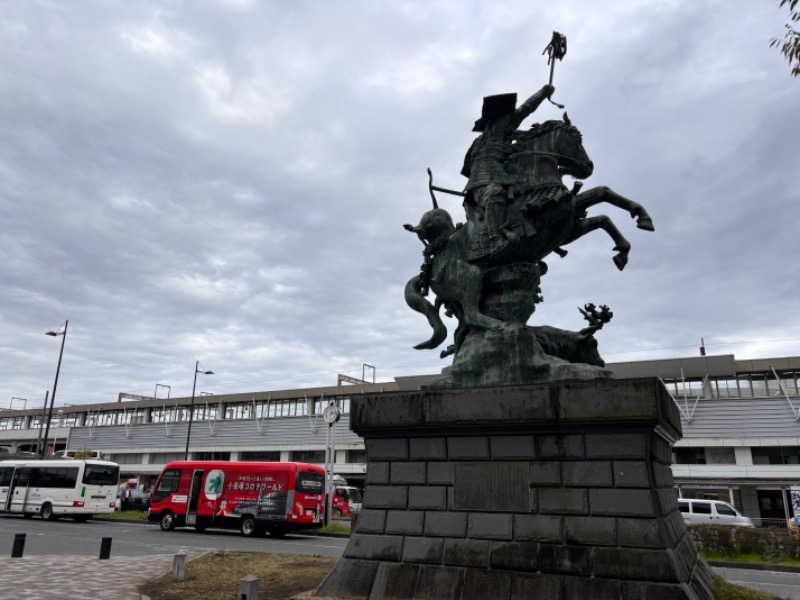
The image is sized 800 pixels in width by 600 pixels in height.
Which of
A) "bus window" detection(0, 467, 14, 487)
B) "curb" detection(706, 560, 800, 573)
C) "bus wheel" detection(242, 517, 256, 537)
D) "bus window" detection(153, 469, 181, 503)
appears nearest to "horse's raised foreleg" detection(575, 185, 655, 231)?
"curb" detection(706, 560, 800, 573)

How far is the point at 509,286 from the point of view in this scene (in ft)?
28.1

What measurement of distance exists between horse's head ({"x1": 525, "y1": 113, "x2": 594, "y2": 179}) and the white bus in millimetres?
26665

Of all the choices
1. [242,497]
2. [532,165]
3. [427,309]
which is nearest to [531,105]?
[532,165]

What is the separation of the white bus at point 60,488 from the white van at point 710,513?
24.9 m

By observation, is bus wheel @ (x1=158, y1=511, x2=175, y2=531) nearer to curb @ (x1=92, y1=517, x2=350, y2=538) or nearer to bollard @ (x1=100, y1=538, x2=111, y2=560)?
curb @ (x1=92, y1=517, x2=350, y2=538)

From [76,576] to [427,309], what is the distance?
26.0 ft

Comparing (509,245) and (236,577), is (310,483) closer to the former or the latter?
(236,577)

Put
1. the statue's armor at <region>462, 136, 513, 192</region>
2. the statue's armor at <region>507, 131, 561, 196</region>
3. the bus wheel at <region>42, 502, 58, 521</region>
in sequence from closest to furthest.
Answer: the statue's armor at <region>507, 131, 561, 196</region> → the statue's armor at <region>462, 136, 513, 192</region> → the bus wheel at <region>42, 502, 58, 521</region>

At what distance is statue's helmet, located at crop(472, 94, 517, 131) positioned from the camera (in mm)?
9219

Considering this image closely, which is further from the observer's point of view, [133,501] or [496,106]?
[133,501]

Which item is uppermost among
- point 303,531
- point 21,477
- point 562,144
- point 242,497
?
point 562,144

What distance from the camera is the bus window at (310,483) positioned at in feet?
75.8

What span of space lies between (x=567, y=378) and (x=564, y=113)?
432 cm

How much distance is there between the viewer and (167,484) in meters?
25.1
